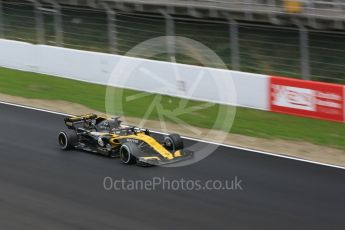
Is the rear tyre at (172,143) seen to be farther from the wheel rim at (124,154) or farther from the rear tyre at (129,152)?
the wheel rim at (124,154)

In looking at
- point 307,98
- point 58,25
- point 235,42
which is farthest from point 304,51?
point 58,25

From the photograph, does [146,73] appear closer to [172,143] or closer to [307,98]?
[307,98]

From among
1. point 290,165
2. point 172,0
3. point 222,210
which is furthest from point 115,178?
point 172,0

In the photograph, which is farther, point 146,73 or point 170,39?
point 170,39

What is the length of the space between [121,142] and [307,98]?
6159 millimetres

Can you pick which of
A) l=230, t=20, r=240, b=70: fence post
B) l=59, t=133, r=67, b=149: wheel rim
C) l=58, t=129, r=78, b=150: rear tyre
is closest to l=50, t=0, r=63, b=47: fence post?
l=230, t=20, r=240, b=70: fence post

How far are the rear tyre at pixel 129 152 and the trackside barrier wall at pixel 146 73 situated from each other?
253 inches

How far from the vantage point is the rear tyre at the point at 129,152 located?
37.1ft

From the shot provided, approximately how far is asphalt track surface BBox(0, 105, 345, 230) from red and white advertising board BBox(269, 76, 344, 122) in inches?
147

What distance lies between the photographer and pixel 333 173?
11.5m

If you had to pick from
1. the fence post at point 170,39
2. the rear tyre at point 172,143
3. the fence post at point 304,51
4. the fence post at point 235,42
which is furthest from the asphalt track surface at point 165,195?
the fence post at point 170,39

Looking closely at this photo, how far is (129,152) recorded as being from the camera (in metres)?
11.3

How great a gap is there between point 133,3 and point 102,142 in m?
18.0

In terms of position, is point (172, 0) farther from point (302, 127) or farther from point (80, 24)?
point (302, 127)
